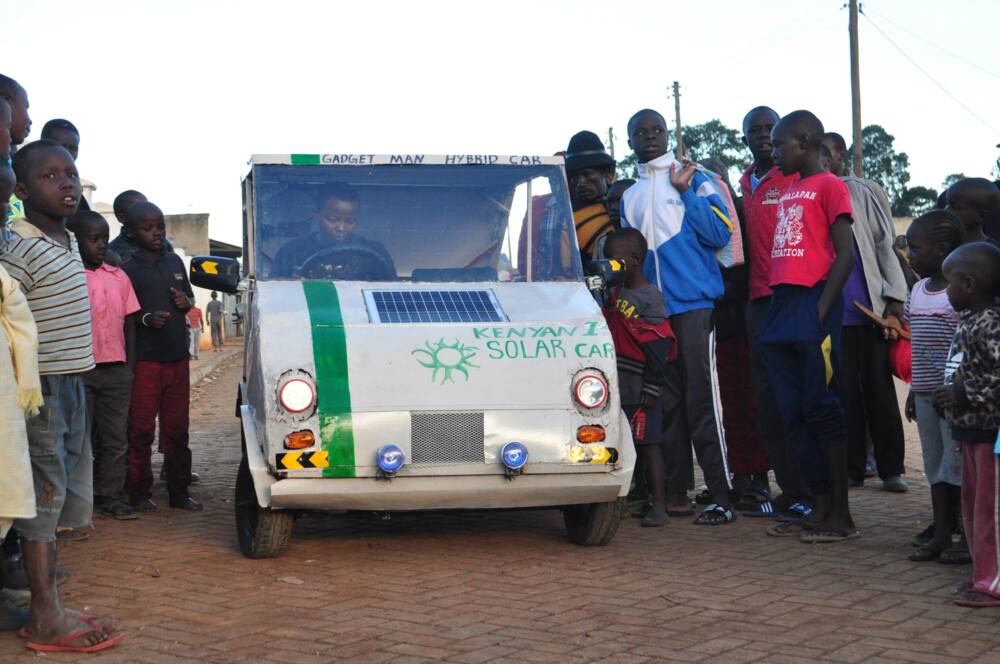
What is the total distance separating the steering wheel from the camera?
6.83 m

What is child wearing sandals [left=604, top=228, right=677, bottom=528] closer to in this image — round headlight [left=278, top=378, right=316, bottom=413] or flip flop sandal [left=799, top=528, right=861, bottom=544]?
flip flop sandal [left=799, top=528, right=861, bottom=544]

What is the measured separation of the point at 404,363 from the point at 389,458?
1.60 ft

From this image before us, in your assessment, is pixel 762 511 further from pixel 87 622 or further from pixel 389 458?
pixel 87 622

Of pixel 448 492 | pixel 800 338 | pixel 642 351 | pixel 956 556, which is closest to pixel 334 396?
pixel 448 492

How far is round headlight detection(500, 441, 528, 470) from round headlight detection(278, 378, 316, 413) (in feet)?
3.07

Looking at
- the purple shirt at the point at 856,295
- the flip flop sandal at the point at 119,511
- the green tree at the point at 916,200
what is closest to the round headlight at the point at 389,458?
the flip flop sandal at the point at 119,511

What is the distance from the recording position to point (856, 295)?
8344 mm

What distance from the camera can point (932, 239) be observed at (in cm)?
615

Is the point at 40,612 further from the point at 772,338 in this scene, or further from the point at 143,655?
the point at 772,338

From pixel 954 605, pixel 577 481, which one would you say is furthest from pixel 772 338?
pixel 954 605

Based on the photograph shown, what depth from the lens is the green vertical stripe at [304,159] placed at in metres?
6.99

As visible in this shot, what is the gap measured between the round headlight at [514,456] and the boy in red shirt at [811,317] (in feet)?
5.77

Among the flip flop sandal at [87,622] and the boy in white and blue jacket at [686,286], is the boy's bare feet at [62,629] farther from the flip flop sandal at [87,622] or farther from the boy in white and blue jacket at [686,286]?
the boy in white and blue jacket at [686,286]

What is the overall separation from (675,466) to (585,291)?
1.48 metres
